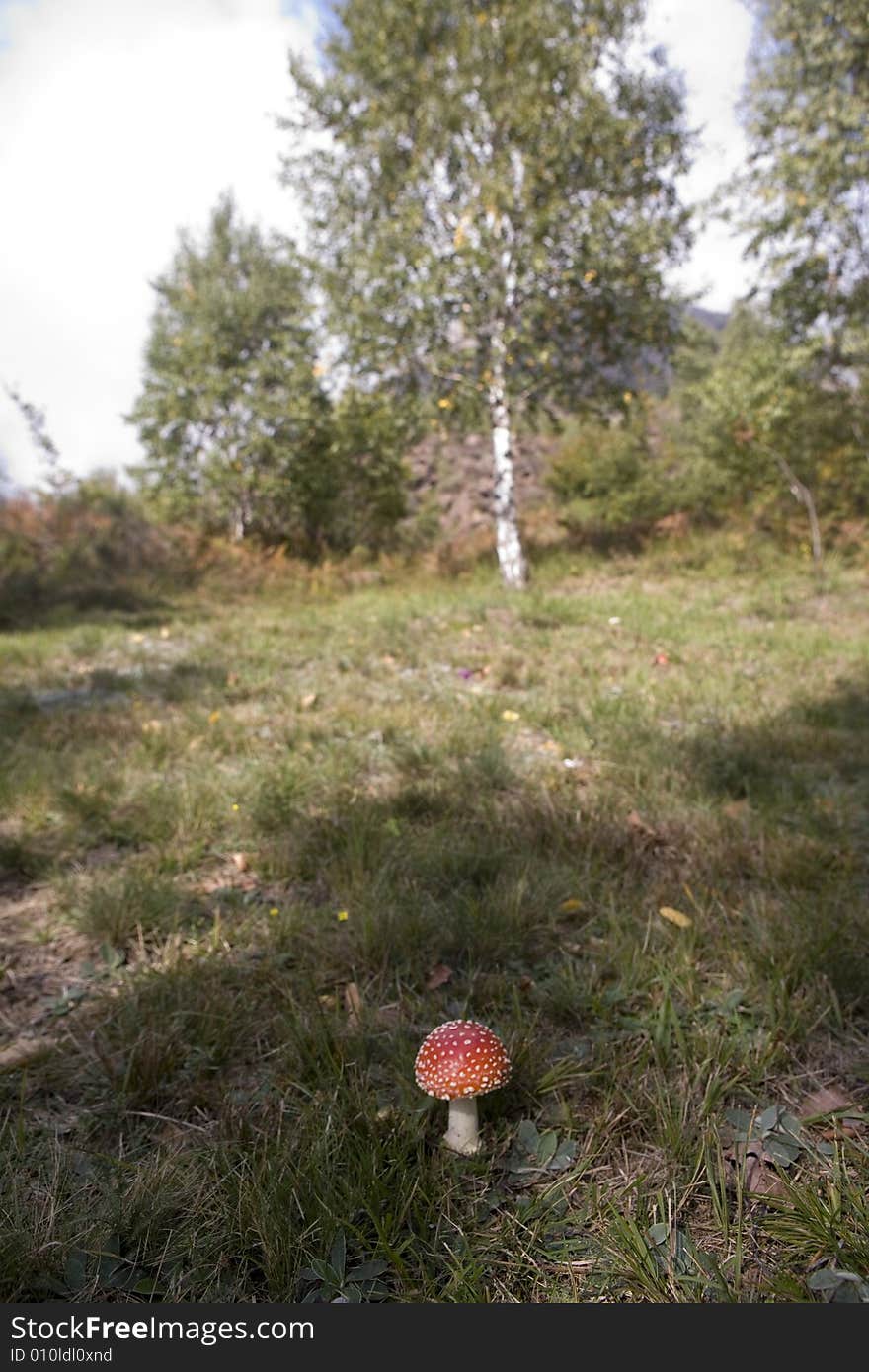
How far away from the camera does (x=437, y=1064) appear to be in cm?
179

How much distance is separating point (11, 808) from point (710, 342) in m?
40.0

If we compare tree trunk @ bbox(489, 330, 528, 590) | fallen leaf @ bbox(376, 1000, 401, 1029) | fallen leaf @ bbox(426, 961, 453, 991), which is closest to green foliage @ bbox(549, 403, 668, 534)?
tree trunk @ bbox(489, 330, 528, 590)

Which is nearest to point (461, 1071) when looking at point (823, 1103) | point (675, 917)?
point (823, 1103)

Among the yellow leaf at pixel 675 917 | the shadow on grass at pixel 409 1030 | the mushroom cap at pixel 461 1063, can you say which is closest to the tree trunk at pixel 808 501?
the shadow on grass at pixel 409 1030

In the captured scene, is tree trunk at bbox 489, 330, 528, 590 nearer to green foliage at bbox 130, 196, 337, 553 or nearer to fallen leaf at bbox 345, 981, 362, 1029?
green foliage at bbox 130, 196, 337, 553

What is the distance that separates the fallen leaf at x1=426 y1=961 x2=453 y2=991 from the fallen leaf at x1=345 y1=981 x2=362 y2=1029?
9.4 inches

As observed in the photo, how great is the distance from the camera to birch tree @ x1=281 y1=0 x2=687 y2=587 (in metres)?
11.6

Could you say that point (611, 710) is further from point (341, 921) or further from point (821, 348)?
point (821, 348)

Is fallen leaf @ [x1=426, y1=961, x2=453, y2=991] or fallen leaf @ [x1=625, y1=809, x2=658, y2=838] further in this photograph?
fallen leaf @ [x1=625, y1=809, x2=658, y2=838]

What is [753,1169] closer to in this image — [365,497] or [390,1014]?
[390,1014]

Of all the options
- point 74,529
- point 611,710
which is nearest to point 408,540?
point 74,529

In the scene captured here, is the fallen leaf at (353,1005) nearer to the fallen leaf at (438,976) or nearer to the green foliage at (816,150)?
the fallen leaf at (438,976)

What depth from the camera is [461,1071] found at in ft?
5.78

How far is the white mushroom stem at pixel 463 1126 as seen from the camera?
5.96 feet
